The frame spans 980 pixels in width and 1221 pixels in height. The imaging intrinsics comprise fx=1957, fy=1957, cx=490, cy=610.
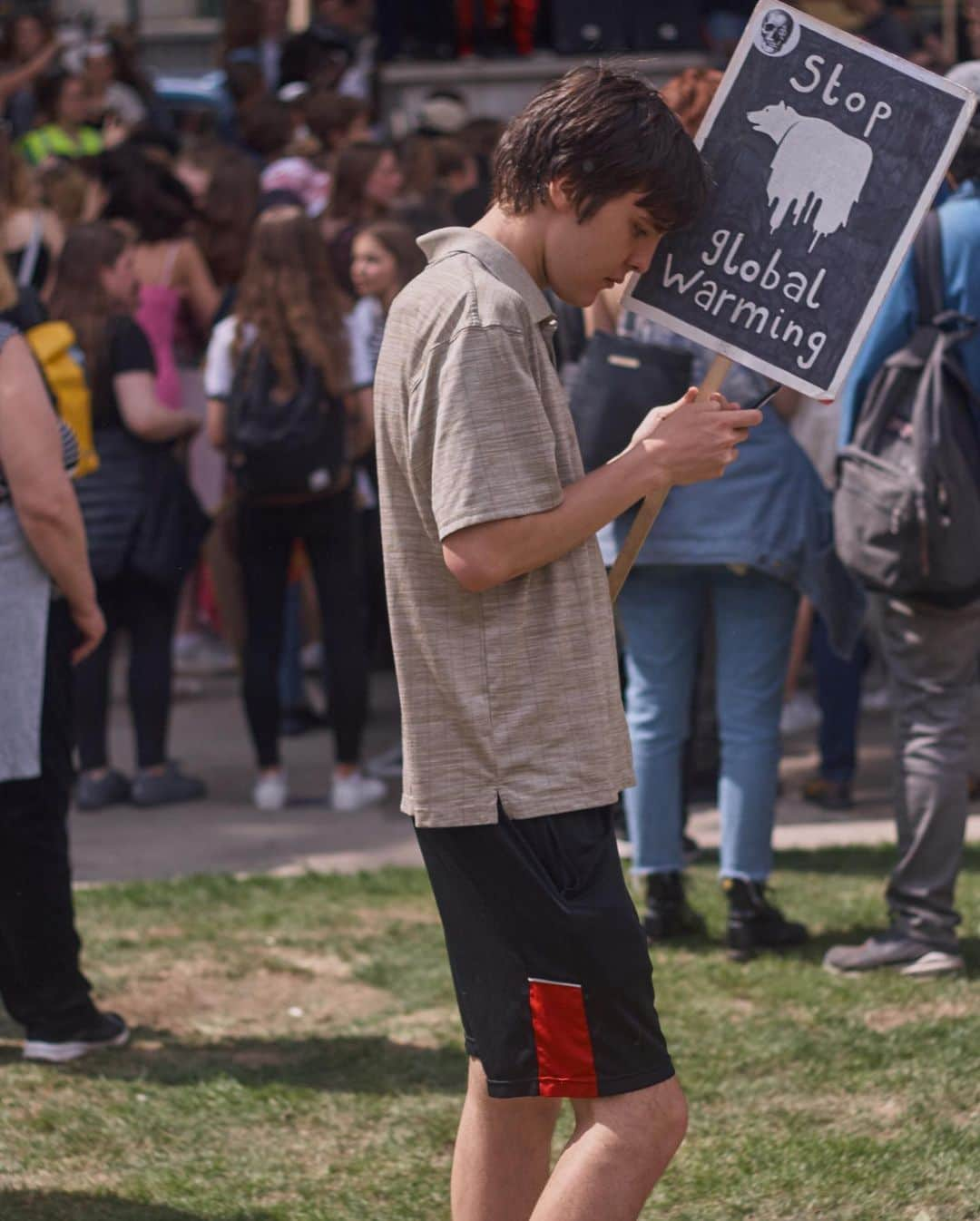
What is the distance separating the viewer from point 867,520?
4543mm

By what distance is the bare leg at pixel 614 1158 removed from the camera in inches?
104

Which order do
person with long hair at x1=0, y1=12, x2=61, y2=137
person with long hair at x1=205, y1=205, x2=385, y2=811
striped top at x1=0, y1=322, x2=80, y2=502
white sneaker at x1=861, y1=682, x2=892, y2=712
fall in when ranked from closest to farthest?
striped top at x1=0, y1=322, x2=80, y2=502, person with long hair at x1=205, y1=205, x2=385, y2=811, white sneaker at x1=861, y1=682, x2=892, y2=712, person with long hair at x1=0, y1=12, x2=61, y2=137

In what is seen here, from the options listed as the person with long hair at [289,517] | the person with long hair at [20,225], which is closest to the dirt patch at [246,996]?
the person with long hair at [289,517]

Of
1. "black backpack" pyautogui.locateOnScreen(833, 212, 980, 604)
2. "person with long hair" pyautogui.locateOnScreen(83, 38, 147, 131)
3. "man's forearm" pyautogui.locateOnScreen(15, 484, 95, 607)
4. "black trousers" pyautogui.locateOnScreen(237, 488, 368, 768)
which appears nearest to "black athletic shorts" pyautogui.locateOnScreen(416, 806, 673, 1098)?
"man's forearm" pyautogui.locateOnScreen(15, 484, 95, 607)

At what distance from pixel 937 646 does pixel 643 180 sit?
2272 mm

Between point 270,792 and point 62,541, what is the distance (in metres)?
2.88

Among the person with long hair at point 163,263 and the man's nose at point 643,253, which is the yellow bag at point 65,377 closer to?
the man's nose at point 643,253

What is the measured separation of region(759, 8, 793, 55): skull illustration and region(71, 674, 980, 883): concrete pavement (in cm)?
348

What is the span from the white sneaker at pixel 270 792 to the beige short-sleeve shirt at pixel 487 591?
14.1ft

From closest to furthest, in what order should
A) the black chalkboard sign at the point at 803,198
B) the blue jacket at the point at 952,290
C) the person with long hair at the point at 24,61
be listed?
the black chalkboard sign at the point at 803,198 → the blue jacket at the point at 952,290 → the person with long hair at the point at 24,61

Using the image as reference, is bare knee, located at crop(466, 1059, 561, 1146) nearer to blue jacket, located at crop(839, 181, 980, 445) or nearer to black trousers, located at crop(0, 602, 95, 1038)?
black trousers, located at crop(0, 602, 95, 1038)

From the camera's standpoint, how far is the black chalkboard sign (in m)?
2.97

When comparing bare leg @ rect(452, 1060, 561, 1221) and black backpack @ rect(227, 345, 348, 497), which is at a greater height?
black backpack @ rect(227, 345, 348, 497)

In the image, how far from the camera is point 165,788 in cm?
709
